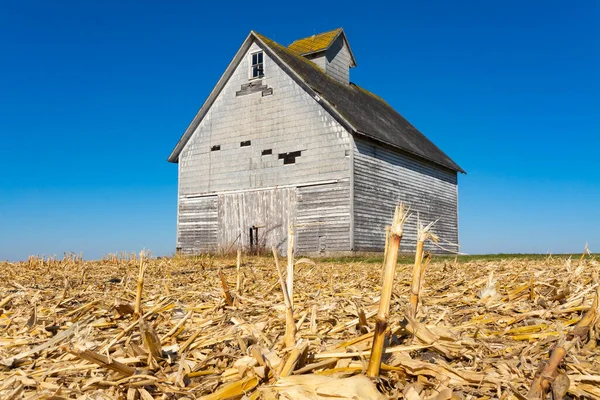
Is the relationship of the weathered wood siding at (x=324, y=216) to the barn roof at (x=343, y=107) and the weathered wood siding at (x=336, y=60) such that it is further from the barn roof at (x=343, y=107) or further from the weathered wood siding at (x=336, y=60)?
A: the weathered wood siding at (x=336, y=60)

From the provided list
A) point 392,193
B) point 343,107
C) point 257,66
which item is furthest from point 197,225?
point 392,193

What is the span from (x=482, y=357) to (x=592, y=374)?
44 centimetres

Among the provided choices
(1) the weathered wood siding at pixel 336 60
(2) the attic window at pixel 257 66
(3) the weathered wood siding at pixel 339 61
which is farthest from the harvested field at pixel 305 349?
(3) the weathered wood siding at pixel 339 61

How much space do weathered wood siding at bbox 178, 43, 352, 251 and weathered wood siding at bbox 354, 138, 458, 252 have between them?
897mm

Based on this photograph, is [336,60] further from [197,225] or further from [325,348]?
[325,348]

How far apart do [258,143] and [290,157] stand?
1.65 meters

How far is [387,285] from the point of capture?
184cm

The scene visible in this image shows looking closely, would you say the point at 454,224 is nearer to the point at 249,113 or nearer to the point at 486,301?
the point at 249,113

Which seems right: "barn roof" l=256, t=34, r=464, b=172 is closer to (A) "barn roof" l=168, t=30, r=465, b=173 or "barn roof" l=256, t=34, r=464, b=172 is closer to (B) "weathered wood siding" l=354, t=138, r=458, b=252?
(A) "barn roof" l=168, t=30, r=465, b=173

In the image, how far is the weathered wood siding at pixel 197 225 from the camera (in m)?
21.0

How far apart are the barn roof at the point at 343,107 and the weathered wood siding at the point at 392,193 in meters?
0.49

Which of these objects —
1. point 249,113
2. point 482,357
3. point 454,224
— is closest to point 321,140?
point 249,113

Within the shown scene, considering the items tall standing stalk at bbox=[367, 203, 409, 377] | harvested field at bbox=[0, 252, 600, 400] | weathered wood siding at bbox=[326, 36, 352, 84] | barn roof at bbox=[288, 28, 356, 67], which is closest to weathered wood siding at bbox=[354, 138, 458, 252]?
weathered wood siding at bbox=[326, 36, 352, 84]

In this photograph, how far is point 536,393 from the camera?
6.38 feet
